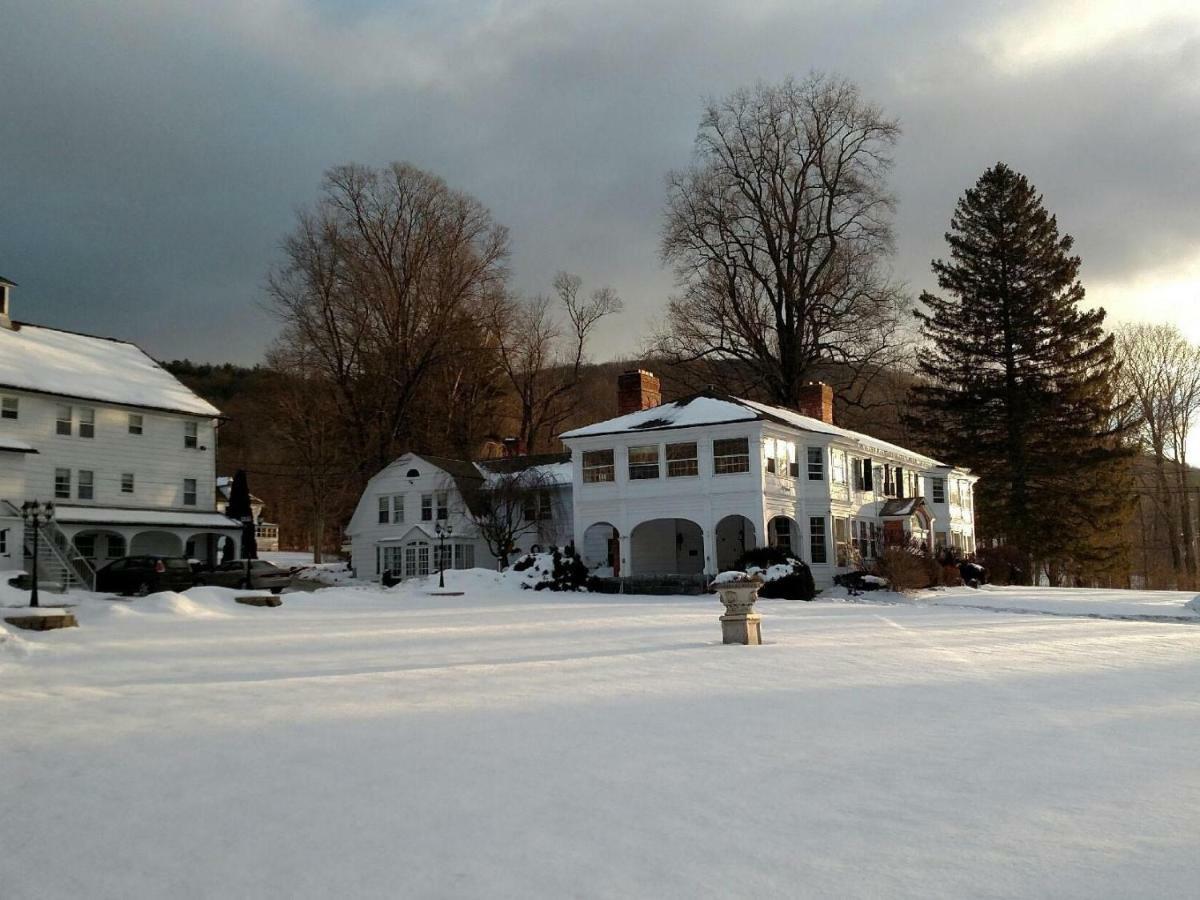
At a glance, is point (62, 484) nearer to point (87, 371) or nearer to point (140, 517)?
→ point (140, 517)

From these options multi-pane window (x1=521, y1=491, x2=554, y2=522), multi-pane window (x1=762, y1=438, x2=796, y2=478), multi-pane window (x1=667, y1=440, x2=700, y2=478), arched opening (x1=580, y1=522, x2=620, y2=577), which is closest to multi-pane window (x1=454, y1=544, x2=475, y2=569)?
multi-pane window (x1=521, y1=491, x2=554, y2=522)

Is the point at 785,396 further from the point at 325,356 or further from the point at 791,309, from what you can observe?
the point at 325,356

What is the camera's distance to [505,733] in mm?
8484

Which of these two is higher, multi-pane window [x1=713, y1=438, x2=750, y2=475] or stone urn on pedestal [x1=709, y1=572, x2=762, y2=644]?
multi-pane window [x1=713, y1=438, x2=750, y2=475]

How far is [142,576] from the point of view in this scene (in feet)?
101

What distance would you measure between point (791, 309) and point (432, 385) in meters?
21.0

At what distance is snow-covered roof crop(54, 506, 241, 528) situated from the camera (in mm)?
34562

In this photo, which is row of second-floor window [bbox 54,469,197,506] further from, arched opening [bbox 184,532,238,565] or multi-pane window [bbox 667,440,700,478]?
multi-pane window [bbox 667,440,700,478]

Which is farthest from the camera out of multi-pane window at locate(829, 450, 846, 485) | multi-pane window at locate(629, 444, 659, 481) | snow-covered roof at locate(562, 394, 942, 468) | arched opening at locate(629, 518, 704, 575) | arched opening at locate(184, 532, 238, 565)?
arched opening at locate(184, 532, 238, 565)

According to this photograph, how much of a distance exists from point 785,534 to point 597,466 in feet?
26.9

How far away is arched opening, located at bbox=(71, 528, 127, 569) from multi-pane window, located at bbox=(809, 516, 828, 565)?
87.1ft

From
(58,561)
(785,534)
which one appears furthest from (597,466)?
(58,561)

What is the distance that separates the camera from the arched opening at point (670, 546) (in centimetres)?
3788

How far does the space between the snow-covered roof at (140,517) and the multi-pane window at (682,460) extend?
18.5m
